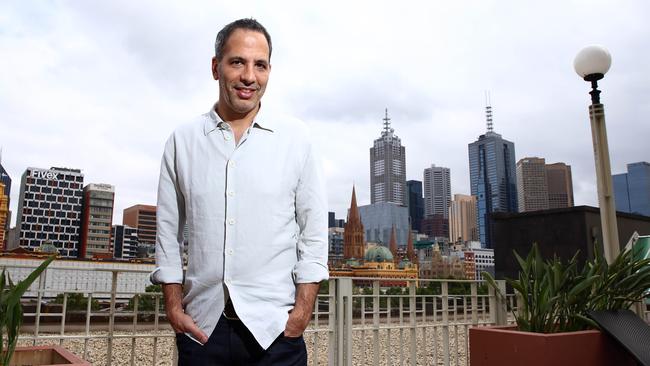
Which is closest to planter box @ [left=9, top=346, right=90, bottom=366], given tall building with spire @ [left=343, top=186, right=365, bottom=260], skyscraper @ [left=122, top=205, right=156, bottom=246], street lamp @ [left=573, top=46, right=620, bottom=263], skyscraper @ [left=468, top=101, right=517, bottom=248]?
street lamp @ [left=573, top=46, right=620, bottom=263]

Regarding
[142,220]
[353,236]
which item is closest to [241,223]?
[353,236]

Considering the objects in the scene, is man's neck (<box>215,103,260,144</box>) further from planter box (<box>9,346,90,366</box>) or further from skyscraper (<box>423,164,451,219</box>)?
skyscraper (<box>423,164,451,219</box>)

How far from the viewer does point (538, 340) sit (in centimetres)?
252

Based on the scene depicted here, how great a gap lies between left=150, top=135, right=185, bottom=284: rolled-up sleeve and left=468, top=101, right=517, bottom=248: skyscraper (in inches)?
5667

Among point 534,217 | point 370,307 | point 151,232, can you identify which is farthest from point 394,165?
point 370,307

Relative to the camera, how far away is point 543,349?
2.50 m

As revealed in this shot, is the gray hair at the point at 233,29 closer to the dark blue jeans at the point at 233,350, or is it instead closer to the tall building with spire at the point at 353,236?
the dark blue jeans at the point at 233,350

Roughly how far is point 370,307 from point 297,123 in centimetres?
311

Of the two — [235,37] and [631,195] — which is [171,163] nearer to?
[235,37]

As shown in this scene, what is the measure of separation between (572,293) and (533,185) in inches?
5616

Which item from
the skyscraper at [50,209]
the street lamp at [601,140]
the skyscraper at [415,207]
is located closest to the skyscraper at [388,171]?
the skyscraper at [415,207]

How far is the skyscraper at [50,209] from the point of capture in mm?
79688

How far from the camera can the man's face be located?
4.11ft

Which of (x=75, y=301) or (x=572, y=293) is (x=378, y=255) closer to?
(x=572, y=293)
